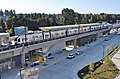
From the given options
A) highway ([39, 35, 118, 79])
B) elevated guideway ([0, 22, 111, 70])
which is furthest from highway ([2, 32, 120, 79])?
elevated guideway ([0, 22, 111, 70])

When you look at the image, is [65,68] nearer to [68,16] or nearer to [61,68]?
[61,68]

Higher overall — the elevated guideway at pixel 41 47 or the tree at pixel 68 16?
the tree at pixel 68 16

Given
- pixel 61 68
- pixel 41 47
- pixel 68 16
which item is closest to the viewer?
pixel 61 68

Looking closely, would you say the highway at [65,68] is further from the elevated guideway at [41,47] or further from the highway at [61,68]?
the elevated guideway at [41,47]

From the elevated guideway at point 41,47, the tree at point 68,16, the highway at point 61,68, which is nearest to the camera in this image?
the highway at point 61,68

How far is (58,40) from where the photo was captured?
43469mm

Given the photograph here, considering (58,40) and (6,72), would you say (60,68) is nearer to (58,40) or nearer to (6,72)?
(6,72)

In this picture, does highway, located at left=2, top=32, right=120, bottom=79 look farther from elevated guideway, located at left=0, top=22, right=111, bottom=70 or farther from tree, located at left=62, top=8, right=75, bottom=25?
tree, located at left=62, top=8, right=75, bottom=25

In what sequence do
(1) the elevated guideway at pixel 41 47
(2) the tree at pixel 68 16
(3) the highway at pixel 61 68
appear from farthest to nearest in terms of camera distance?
1. (2) the tree at pixel 68 16
2. (1) the elevated guideway at pixel 41 47
3. (3) the highway at pixel 61 68

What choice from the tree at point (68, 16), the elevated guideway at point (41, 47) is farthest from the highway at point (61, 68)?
the tree at point (68, 16)

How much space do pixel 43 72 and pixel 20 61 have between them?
20.2 feet

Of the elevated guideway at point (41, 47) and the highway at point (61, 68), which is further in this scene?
the elevated guideway at point (41, 47)

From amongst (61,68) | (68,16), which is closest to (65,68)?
(61,68)

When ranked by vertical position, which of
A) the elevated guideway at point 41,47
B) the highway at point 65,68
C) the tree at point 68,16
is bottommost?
the highway at point 65,68
